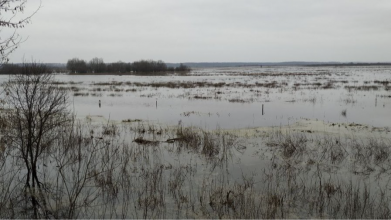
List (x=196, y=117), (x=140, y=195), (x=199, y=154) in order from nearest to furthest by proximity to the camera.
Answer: (x=140, y=195) < (x=199, y=154) < (x=196, y=117)

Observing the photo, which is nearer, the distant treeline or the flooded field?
the flooded field

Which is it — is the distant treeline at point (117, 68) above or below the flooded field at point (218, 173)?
above

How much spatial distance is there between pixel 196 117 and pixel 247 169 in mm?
9541

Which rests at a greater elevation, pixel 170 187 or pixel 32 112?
pixel 32 112

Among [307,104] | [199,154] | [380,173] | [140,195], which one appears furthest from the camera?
[307,104]

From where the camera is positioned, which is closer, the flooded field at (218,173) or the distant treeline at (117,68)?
the flooded field at (218,173)

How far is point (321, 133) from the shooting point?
13.1 metres

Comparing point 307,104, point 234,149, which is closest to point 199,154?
point 234,149

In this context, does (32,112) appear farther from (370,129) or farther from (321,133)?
(370,129)

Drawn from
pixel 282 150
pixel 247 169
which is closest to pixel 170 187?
pixel 247 169

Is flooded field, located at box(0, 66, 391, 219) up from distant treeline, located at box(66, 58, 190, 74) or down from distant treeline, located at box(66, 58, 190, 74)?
down

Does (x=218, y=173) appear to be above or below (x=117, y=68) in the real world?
below

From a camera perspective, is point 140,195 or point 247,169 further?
point 247,169

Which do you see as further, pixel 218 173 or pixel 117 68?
pixel 117 68
